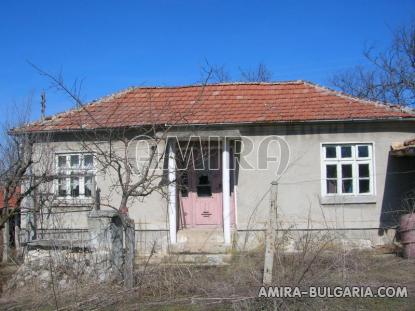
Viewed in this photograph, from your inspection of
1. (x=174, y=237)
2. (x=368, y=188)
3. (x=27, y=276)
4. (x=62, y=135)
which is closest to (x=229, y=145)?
(x=174, y=237)

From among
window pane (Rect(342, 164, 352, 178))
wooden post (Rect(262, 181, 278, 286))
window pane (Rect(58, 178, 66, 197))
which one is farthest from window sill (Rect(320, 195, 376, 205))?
window pane (Rect(58, 178, 66, 197))

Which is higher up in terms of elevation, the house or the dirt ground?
the house

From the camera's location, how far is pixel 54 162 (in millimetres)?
13039

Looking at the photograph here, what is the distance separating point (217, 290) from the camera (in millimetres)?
6734

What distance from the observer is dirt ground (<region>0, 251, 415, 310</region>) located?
6.34 m

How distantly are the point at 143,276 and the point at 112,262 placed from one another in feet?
1.95

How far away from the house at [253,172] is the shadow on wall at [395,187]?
1.0 inches

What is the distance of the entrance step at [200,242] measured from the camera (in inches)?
463

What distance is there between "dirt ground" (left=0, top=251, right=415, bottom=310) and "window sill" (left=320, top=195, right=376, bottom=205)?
14.4ft

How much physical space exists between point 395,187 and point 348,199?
4.04 ft

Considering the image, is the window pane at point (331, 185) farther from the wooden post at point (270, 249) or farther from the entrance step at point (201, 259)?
the wooden post at point (270, 249)

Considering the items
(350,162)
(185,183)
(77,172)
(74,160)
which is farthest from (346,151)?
(74,160)

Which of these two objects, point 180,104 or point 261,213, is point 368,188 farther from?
point 180,104

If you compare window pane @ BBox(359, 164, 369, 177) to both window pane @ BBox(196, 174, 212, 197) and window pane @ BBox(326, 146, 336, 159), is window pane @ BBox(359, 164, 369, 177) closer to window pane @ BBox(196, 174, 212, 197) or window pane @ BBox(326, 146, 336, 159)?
window pane @ BBox(326, 146, 336, 159)
